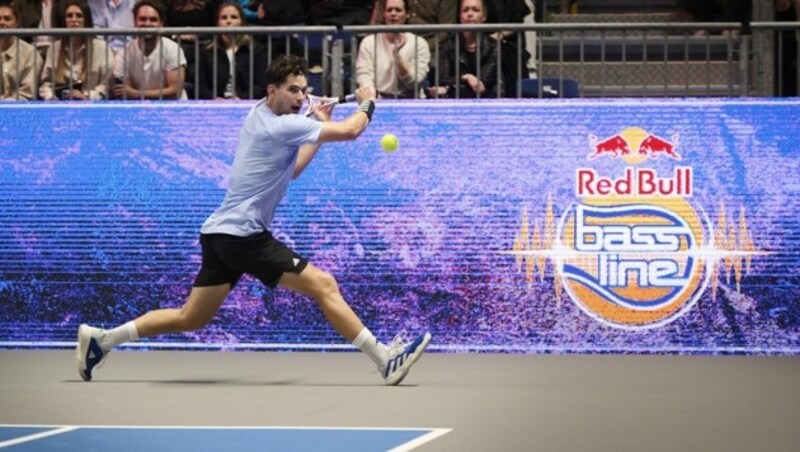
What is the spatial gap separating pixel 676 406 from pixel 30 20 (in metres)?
8.41

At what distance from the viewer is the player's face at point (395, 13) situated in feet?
48.0

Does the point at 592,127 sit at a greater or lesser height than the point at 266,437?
greater

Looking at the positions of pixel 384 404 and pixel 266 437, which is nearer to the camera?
pixel 266 437

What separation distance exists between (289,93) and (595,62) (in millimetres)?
4577

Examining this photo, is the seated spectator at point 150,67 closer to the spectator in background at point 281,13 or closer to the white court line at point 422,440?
the spectator in background at point 281,13

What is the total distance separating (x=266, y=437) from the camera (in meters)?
8.40

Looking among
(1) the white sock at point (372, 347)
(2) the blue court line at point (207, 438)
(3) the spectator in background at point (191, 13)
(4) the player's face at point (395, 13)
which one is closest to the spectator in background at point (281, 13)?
(3) the spectator in background at point (191, 13)

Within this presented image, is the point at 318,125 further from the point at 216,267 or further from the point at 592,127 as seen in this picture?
the point at 592,127

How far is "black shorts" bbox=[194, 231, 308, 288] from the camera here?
453 inches

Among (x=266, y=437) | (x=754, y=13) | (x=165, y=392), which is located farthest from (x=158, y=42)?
(x=266, y=437)

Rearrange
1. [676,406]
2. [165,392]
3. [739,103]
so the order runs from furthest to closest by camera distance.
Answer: [739,103] < [165,392] < [676,406]

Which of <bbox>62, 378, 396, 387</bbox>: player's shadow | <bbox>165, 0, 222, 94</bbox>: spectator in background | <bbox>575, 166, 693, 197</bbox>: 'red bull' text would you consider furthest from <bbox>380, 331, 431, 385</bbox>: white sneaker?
<bbox>165, 0, 222, 94</bbox>: spectator in background

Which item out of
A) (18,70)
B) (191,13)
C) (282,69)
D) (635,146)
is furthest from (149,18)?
(635,146)

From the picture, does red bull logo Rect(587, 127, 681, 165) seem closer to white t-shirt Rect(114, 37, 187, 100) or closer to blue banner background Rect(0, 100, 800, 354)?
blue banner background Rect(0, 100, 800, 354)
